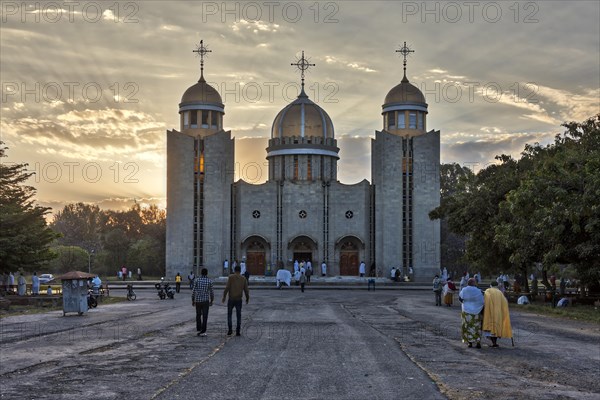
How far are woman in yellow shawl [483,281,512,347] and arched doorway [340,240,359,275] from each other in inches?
2167

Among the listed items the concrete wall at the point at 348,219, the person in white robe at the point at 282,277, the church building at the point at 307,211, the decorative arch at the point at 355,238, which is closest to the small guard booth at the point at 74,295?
the person in white robe at the point at 282,277

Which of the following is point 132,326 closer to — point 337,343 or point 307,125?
point 337,343

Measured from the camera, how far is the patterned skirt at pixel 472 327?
16125mm

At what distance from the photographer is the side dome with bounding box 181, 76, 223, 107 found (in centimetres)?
7450

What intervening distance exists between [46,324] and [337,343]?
10.3 metres

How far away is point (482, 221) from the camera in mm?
39125

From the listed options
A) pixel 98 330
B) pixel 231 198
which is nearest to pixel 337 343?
pixel 98 330

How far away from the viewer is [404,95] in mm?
74250

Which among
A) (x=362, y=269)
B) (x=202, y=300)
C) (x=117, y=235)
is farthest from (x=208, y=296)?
(x=117, y=235)

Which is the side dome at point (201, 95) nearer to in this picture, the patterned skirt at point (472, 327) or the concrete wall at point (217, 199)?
the concrete wall at point (217, 199)

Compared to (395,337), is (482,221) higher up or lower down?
higher up

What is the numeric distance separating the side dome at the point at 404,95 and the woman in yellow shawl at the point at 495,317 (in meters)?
58.8

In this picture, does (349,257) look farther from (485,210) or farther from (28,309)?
(28,309)

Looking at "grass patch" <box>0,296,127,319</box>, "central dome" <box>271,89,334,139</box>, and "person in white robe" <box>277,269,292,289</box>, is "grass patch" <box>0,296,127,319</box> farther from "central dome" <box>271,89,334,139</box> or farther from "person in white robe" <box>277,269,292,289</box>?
"central dome" <box>271,89,334,139</box>
